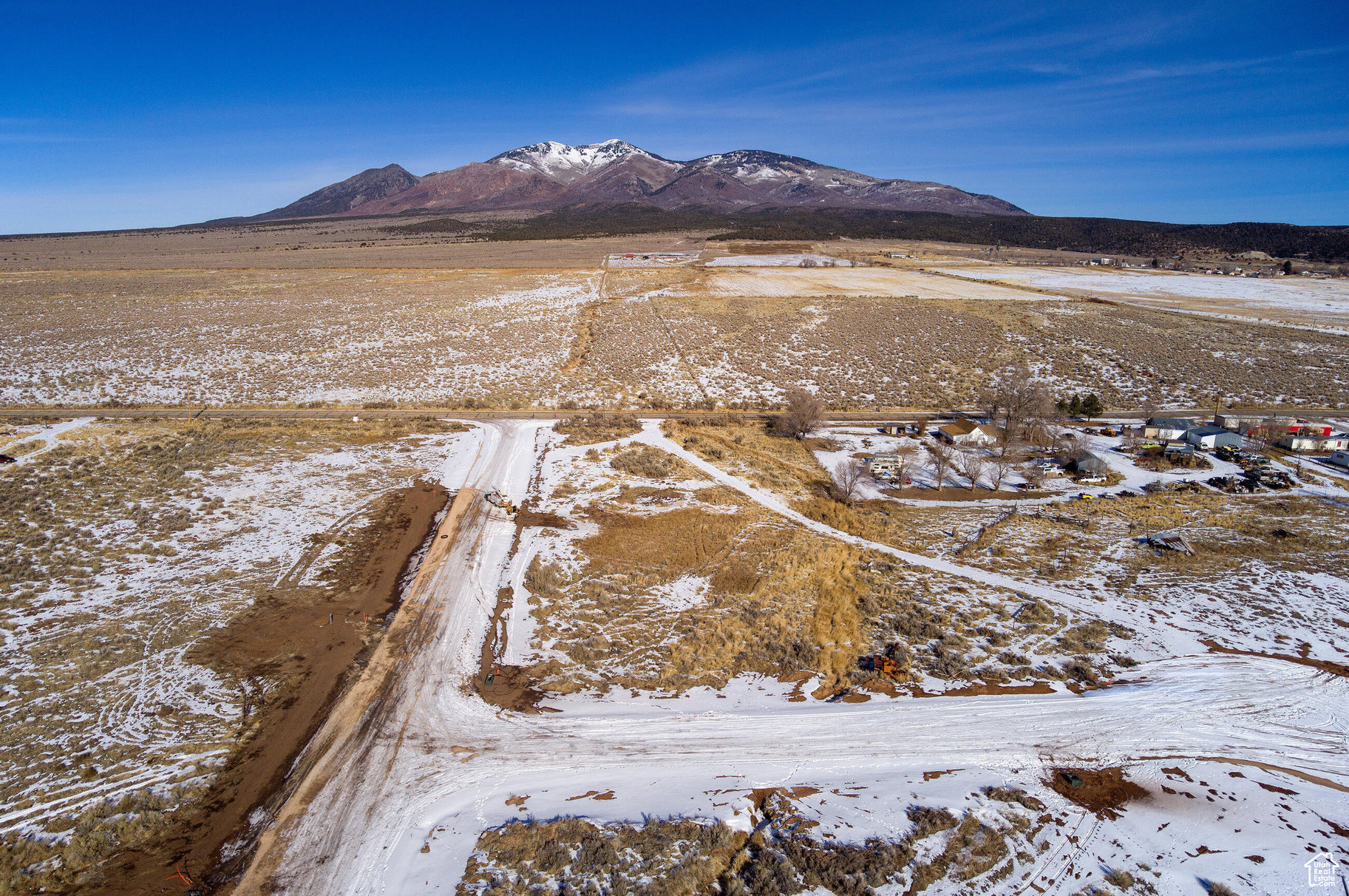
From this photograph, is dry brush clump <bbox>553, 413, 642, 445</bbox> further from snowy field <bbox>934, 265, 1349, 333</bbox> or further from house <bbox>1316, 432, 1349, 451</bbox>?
snowy field <bbox>934, 265, 1349, 333</bbox>

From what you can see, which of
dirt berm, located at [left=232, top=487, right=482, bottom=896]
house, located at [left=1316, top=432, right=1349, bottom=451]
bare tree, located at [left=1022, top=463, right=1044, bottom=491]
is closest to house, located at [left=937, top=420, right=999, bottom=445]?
bare tree, located at [left=1022, top=463, right=1044, bottom=491]

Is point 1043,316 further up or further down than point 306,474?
further up

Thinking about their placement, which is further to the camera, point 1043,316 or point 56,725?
point 1043,316

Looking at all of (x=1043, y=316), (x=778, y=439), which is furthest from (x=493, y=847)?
(x=1043, y=316)

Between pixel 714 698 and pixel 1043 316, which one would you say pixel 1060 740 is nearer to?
pixel 714 698

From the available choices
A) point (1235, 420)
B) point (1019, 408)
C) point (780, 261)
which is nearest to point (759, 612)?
point (1019, 408)
